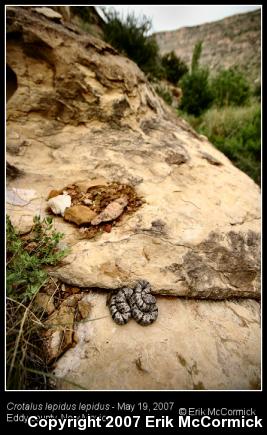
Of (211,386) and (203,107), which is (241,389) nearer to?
(211,386)

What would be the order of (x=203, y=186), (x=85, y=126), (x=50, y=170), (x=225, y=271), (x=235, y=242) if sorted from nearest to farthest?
(x=225, y=271) < (x=235, y=242) < (x=50, y=170) < (x=203, y=186) < (x=85, y=126)

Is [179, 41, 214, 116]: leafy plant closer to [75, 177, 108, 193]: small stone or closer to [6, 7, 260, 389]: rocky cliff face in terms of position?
[6, 7, 260, 389]: rocky cliff face

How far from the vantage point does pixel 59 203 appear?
2.06m

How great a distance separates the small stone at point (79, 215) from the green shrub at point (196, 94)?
642cm

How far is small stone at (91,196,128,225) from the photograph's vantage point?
2.02 meters

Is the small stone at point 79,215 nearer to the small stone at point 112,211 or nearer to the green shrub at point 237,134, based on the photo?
the small stone at point 112,211

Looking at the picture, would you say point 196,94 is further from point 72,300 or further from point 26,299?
point 26,299

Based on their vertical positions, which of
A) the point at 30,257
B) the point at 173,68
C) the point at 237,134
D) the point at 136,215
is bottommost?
the point at 30,257

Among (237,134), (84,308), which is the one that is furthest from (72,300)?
(237,134)

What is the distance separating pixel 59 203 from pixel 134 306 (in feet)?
3.37

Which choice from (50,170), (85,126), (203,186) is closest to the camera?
(50,170)

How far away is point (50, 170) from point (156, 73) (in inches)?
268
